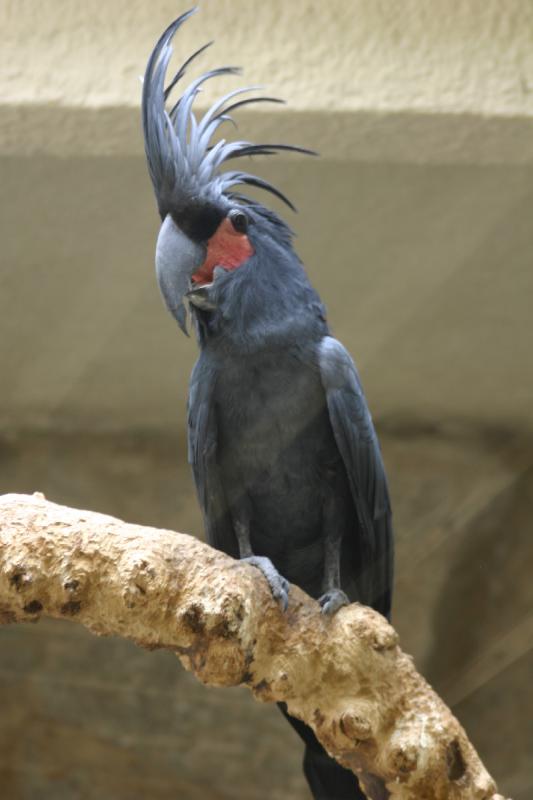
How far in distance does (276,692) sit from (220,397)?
1.75 ft

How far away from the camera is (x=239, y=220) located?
1.86 m

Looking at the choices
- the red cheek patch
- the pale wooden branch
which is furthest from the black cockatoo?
the pale wooden branch

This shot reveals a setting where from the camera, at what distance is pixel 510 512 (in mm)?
2973

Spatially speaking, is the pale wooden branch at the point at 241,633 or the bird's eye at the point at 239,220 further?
the bird's eye at the point at 239,220

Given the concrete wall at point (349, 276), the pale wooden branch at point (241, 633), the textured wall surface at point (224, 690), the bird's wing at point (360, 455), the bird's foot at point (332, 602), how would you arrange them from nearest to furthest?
the pale wooden branch at point (241, 633) → the bird's foot at point (332, 602) → the bird's wing at point (360, 455) → the concrete wall at point (349, 276) → the textured wall surface at point (224, 690)

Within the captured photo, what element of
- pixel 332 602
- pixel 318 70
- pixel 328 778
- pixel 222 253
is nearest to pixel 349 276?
pixel 318 70

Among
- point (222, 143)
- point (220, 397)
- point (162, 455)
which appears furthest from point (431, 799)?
point (162, 455)

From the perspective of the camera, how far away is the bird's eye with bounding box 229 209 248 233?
185 cm

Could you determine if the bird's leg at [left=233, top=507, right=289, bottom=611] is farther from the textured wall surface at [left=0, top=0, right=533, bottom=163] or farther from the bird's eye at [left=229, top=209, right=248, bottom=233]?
the textured wall surface at [left=0, top=0, right=533, bottom=163]

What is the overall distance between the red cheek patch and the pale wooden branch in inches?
20.1

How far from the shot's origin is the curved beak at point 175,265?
179 cm

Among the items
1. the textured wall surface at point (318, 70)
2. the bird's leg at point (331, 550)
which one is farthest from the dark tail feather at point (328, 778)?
the textured wall surface at point (318, 70)

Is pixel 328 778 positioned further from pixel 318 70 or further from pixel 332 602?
pixel 318 70

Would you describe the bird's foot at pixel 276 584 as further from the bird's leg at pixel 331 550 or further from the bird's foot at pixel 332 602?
the bird's leg at pixel 331 550
